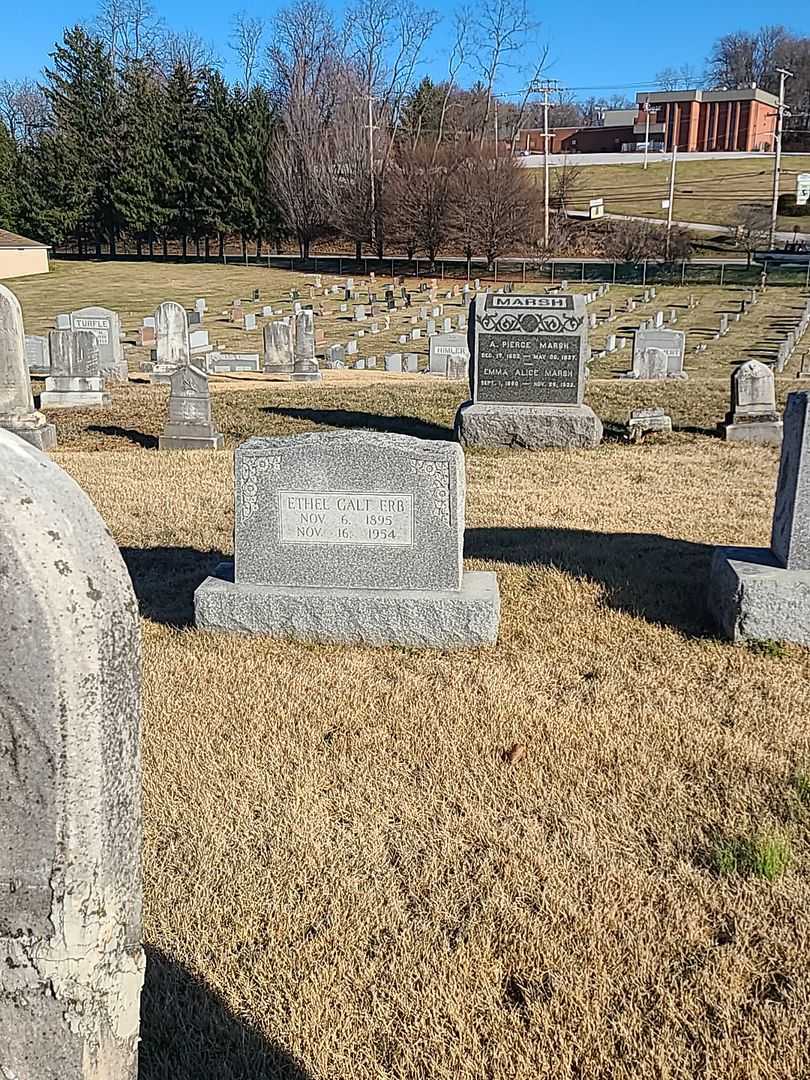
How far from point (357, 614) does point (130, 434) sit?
7.86 meters

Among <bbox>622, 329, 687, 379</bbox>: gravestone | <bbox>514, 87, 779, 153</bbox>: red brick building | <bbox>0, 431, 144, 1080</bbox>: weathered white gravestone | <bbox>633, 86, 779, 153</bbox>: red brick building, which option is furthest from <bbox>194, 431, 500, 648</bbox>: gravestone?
<bbox>633, 86, 779, 153</bbox>: red brick building

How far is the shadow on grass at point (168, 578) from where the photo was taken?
6.02m

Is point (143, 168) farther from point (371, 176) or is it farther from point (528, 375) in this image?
point (528, 375)

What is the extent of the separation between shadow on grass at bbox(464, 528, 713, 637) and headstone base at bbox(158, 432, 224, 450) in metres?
4.74

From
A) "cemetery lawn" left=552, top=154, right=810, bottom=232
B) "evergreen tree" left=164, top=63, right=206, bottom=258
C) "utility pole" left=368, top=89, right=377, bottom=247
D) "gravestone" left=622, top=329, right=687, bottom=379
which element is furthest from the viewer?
"cemetery lawn" left=552, top=154, right=810, bottom=232

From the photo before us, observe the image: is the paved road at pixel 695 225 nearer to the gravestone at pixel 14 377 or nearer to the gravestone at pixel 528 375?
the gravestone at pixel 528 375

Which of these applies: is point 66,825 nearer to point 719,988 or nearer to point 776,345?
point 719,988

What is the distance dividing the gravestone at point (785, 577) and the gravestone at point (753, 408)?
6.83 metres

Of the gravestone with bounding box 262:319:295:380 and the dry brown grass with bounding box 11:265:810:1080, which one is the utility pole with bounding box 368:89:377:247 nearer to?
the gravestone with bounding box 262:319:295:380

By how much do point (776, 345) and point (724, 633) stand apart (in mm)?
24998

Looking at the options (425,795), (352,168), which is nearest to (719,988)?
(425,795)

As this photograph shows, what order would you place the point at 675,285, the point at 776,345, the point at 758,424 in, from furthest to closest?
1. the point at 675,285
2. the point at 776,345
3. the point at 758,424

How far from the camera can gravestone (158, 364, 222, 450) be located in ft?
37.6

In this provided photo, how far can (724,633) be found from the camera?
5.67m
